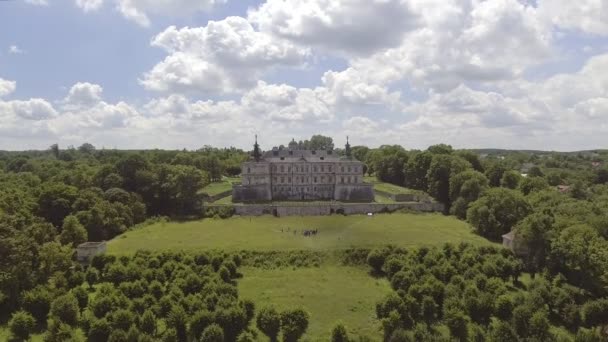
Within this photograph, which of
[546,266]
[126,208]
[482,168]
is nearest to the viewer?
[546,266]

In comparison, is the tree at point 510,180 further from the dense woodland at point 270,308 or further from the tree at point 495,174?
the dense woodland at point 270,308

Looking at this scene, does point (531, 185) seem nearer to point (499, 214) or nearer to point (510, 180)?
point (510, 180)

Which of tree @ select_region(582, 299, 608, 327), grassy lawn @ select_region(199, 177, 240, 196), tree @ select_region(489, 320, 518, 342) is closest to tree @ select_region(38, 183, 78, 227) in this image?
grassy lawn @ select_region(199, 177, 240, 196)

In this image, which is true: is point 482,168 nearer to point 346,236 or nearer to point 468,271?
point 346,236

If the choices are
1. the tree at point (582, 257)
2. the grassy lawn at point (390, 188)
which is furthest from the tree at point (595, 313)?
the grassy lawn at point (390, 188)

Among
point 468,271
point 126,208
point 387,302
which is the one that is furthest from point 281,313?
point 126,208

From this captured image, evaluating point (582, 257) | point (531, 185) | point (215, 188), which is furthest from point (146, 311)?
point (215, 188)
